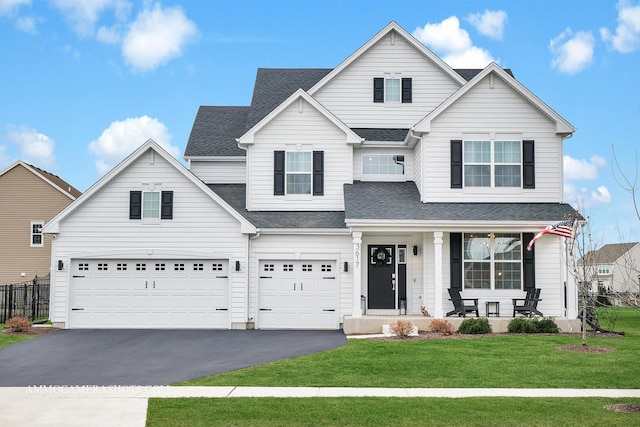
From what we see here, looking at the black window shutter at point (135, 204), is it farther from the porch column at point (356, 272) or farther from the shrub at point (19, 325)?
the porch column at point (356, 272)

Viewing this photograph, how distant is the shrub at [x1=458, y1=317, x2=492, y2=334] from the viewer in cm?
2005

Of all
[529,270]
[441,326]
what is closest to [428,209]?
[529,270]

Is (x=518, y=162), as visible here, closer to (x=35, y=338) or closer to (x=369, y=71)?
(x=369, y=71)

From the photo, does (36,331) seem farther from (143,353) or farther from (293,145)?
(293,145)

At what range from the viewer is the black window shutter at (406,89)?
26.0m

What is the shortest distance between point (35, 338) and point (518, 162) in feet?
52.6

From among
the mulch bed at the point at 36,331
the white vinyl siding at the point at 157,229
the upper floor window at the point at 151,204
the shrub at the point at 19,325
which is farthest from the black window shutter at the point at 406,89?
the shrub at the point at 19,325

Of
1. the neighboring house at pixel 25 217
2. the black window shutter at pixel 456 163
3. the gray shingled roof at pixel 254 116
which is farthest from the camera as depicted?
the neighboring house at pixel 25 217

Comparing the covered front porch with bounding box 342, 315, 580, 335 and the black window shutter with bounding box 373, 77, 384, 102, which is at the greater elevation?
the black window shutter with bounding box 373, 77, 384, 102

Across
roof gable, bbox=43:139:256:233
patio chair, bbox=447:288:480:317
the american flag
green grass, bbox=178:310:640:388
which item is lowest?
green grass, bbox=178:310:640:388

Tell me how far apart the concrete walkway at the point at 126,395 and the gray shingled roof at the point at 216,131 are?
48.4 feet

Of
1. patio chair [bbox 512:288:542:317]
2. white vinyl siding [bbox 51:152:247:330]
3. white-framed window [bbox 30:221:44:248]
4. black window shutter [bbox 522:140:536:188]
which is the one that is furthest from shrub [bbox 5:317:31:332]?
white-framed window [bbox 30:221:44:248]

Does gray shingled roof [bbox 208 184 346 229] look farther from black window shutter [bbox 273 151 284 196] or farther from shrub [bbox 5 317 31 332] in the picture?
shrub [bbox 5 317 31 332]

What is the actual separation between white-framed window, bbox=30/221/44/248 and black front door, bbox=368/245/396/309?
2172cm
